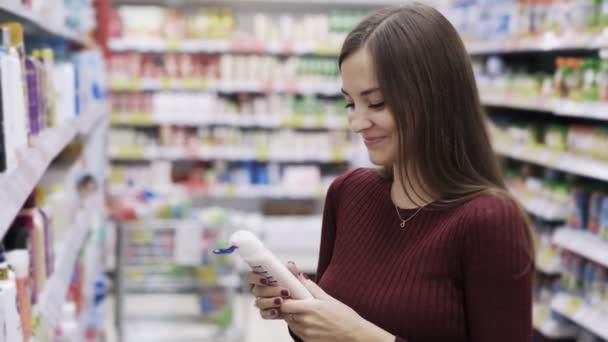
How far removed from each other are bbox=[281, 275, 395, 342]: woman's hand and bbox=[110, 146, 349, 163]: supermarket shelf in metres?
4.58

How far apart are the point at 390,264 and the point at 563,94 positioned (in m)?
2.61

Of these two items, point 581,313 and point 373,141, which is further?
point 581,313

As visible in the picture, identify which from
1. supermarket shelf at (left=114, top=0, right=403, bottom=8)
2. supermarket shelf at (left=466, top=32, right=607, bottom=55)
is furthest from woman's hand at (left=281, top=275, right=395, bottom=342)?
supermarket shelf at (left=114, top=0, right=403, bottom=8)

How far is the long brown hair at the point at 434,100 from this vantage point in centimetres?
142

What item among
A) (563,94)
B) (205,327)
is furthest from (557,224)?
(205,327)

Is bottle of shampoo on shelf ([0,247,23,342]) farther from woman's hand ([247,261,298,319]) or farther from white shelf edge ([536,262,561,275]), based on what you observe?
white shelf edge ([536,262,561,275])

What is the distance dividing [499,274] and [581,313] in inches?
101

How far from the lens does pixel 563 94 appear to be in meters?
3.81

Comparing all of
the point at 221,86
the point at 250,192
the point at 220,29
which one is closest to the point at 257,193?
the point at 250,192

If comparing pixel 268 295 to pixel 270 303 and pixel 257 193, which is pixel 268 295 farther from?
pixel 257 193

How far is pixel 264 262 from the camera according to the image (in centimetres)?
137

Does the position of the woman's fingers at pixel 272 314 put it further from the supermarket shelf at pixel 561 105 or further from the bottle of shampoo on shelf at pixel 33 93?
the supermarket shelf at pixel 561 105

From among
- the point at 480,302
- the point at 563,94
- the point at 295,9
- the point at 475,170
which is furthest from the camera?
the point at 295,9

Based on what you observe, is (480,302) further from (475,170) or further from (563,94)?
(563,94)
